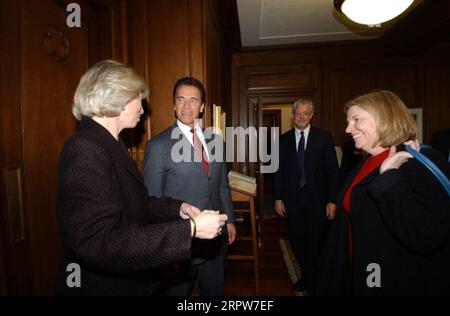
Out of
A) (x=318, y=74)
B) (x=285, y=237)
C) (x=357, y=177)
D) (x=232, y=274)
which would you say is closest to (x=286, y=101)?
(x=318, y=74)

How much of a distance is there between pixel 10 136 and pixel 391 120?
182 cm

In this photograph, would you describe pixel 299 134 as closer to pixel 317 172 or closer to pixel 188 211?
pixel 317 172

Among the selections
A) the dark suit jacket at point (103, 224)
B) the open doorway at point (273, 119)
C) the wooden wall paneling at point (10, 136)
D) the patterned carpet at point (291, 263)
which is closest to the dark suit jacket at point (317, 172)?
the patterned carpet at point (291, 263)

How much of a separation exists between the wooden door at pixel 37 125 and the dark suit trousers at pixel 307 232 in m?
2.14

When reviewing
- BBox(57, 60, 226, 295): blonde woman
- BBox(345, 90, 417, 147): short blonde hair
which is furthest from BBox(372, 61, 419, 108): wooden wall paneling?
BBox(57, 60, 226, 295): blonde woman

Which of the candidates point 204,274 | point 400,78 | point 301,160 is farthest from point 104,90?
point 400,78

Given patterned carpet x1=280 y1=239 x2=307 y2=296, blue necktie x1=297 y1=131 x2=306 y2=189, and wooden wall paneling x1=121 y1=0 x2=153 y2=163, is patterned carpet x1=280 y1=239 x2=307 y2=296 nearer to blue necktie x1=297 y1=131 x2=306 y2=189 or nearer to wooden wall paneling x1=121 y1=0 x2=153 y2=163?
blue necktie x1=297 y1=131 x2=306 y2=189

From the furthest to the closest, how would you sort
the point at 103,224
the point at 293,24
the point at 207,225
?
the point at 293,24, the point at 207,225, the point at 103,224

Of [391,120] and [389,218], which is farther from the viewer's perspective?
[391,120]

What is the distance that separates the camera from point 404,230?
3.67 ft

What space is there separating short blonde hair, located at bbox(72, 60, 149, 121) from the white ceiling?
2.79 meters

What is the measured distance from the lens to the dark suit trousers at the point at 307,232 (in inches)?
102

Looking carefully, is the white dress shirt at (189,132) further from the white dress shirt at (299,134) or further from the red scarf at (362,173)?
the white dress shirt at (299,134)
